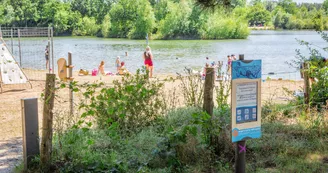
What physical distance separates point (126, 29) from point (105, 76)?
2852 inches

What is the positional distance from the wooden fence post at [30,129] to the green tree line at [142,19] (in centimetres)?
5601

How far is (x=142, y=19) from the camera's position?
8750cm

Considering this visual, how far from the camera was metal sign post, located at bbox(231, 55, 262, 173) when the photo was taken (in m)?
3.70

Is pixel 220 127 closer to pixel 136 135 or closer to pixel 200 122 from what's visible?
pixel 200 122

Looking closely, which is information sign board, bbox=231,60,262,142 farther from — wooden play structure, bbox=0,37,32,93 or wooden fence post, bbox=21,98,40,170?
wooden play structure, bbox=0,37,32,93

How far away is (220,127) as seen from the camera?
5.36 meters

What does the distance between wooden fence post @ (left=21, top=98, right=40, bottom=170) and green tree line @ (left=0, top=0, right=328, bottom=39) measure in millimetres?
56006

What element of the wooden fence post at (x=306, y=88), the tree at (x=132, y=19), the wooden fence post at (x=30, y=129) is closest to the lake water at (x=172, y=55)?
the wooden fence post at (x=306, y=88)

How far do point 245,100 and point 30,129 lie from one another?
260 cm

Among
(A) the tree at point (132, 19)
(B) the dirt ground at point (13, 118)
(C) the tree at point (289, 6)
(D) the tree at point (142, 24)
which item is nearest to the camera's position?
(B) the dirt ground at point (13, 118)

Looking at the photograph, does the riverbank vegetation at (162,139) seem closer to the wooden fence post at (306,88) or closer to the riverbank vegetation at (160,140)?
the riverbank vegetation at (160,140)

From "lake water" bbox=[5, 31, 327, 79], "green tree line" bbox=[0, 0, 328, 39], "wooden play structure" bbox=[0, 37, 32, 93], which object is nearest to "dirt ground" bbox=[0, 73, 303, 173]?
"wooden play structure" bbox=[0, 37, 32, 93]

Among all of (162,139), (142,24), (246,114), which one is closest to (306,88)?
(162,139)

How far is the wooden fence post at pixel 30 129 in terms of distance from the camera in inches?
187
